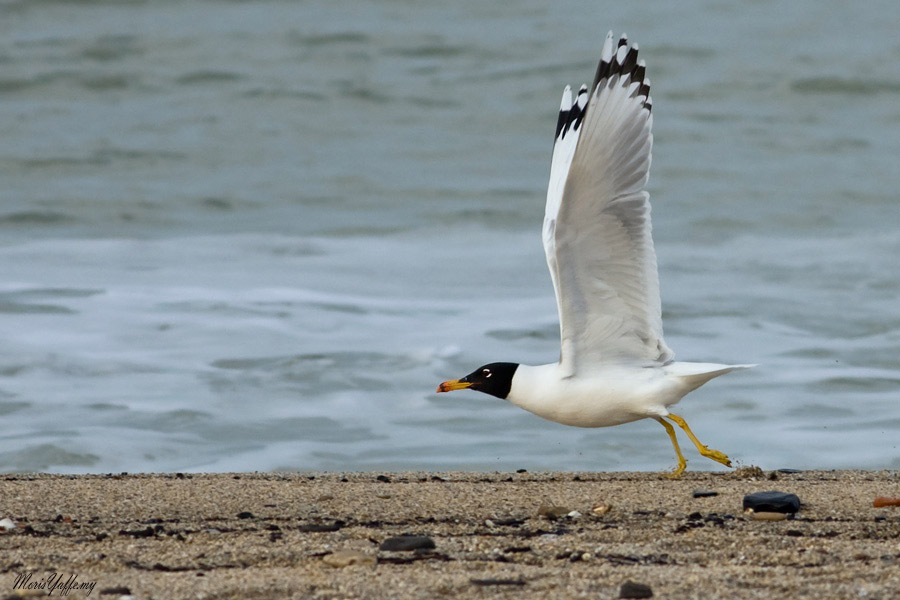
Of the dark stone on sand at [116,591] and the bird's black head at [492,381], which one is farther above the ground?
the bird's black head at [492,381]

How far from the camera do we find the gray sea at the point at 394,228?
302 inches

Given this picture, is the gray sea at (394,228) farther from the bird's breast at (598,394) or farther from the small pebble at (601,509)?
the small pebble at (601,509)

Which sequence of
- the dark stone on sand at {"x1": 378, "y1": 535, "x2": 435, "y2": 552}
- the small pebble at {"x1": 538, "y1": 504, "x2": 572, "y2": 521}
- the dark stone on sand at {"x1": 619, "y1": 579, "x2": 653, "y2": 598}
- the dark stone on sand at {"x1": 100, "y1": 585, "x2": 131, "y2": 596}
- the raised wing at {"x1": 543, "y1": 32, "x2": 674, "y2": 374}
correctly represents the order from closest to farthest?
the dark stone on sand at {"x1": 619, "y1": 579, "x2": 653, "y2": 598}, the dark stone on sand at {"x1": 100, "y1": 585, "x2": 131, "y2": 596}, the dark stone on sand at {"x1": 378, "y1": 535, "x2": 435, "y2": 552}, the small pebble at {"x1": 538, "y1": 504, "x2": 572, "y2": 521}, the raised wing at {"x1": 543, "y1": 32, "x2": 674, "y2": 374}

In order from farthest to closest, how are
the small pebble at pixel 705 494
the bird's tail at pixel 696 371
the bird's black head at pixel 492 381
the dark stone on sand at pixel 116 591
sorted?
the bird's black head at pixel 492 381
the bird's tail at pixel 696 371
the small pebble at pixel 705 494
the dark stone on sand at pixel 116 591

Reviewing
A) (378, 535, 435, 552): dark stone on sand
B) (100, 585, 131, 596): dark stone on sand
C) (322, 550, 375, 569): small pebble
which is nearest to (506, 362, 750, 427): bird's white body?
(378, 535, 435, 552): dark stone on sand

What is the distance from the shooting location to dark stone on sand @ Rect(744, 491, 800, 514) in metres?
4.32

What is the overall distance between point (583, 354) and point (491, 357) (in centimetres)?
353

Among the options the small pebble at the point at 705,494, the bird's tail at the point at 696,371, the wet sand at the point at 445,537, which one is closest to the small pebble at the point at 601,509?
the wet sand at the point at 445,537

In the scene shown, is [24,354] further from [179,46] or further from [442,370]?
[179,46]

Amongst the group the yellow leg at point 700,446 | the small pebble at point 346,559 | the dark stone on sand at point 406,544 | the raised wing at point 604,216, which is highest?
the raised wing at point 604,216

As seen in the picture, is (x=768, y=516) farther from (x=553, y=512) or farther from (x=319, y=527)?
(x=319, y=527)

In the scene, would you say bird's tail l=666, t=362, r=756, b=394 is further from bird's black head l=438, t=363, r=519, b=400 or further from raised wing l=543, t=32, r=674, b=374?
bird's black head l=438, t=363, r=519, b=400

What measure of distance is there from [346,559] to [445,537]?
1.66ft

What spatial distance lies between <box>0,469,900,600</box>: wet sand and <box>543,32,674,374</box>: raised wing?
2.33 ft
